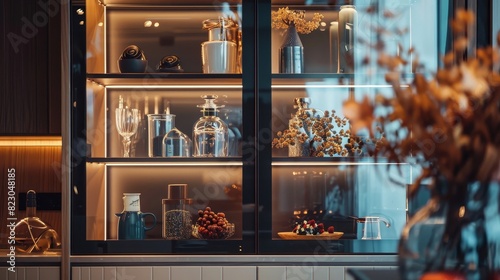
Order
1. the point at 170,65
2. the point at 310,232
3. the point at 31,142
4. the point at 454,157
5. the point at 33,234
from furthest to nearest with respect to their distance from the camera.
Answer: the point at 31,142 → the point at 33,234 → the point at 170,65 → the point at 310,232 → the point at 454,157

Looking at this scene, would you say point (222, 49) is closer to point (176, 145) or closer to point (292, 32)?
point (292, 32)

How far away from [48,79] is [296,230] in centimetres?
130

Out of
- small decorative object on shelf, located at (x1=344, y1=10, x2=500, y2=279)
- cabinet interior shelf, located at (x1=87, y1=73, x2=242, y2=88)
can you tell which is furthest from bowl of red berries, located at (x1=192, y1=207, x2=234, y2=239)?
small decorative object on shelf, located at (x1=344, y1=10, x2=500, y2=279)

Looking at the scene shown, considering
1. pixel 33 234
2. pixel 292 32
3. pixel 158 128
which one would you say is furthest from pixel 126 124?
pixel 292 32

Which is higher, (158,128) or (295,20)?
(295,20)

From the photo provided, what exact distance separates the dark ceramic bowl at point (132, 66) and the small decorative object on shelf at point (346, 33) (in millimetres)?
871

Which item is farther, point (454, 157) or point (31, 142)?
point (31, 142)

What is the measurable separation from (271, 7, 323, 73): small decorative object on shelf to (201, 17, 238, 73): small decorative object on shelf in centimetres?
19

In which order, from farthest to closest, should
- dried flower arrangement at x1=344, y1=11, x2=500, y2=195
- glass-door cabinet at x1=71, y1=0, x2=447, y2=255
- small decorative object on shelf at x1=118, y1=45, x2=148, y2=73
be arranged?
small decorative object on shelf at x1=118, y1=45, x2=148, y2=73
glass-door cabinet at x1=71, y1=0, x2=447, y2=255
dried flower arrangement at x1=344, y1=11, x2=500, y2=195

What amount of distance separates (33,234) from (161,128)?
775 mm

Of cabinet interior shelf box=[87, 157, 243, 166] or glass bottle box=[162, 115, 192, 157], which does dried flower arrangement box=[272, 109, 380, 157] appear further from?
glass bottle box=[162, 115, 192, 157]

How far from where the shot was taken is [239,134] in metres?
3.37

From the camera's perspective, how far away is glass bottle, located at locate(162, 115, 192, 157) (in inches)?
135

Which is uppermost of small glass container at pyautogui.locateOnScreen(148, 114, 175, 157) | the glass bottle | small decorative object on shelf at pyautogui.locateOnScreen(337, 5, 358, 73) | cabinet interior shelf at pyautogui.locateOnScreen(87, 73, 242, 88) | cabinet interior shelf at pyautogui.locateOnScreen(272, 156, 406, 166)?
small decorative object on shelf at pyautogui.locateOnScreen(337, 5, 358, 73)
